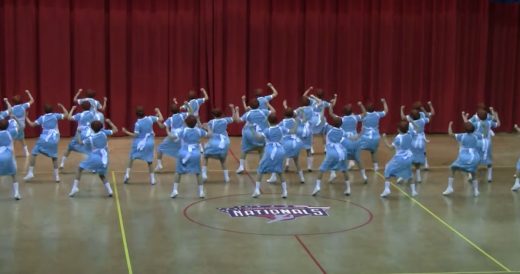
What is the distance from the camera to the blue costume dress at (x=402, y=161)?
13805 millimetres

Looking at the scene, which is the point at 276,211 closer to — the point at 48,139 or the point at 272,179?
the point at 272,179

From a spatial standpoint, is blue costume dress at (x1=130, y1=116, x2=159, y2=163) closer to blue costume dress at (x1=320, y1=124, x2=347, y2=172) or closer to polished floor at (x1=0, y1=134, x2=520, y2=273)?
polished floor at (x1=0, y1=134, x2=520, y2=273)

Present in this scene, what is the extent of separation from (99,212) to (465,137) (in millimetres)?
6367

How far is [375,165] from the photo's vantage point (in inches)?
632

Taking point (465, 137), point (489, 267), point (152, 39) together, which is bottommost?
point (489, 267)

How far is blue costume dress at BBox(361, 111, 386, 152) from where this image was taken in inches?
623

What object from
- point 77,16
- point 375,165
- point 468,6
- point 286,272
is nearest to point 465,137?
point 375,165

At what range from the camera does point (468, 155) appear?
14039mm

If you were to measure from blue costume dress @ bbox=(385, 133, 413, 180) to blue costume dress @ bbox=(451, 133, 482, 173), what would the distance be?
35.6 inches

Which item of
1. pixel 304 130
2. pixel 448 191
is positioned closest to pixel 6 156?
pixel 304 130

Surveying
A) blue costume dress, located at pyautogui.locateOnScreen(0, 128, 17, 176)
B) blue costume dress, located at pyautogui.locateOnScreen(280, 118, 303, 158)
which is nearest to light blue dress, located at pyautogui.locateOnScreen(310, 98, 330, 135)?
blue costume dress, located at pyautogui.locateOnScreen(280, 118, 303, 158)

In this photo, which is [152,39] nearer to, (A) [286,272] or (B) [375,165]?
(B) [375,165]

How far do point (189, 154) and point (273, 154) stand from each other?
1406 millimetres

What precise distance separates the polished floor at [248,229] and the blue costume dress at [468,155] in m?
0.56
